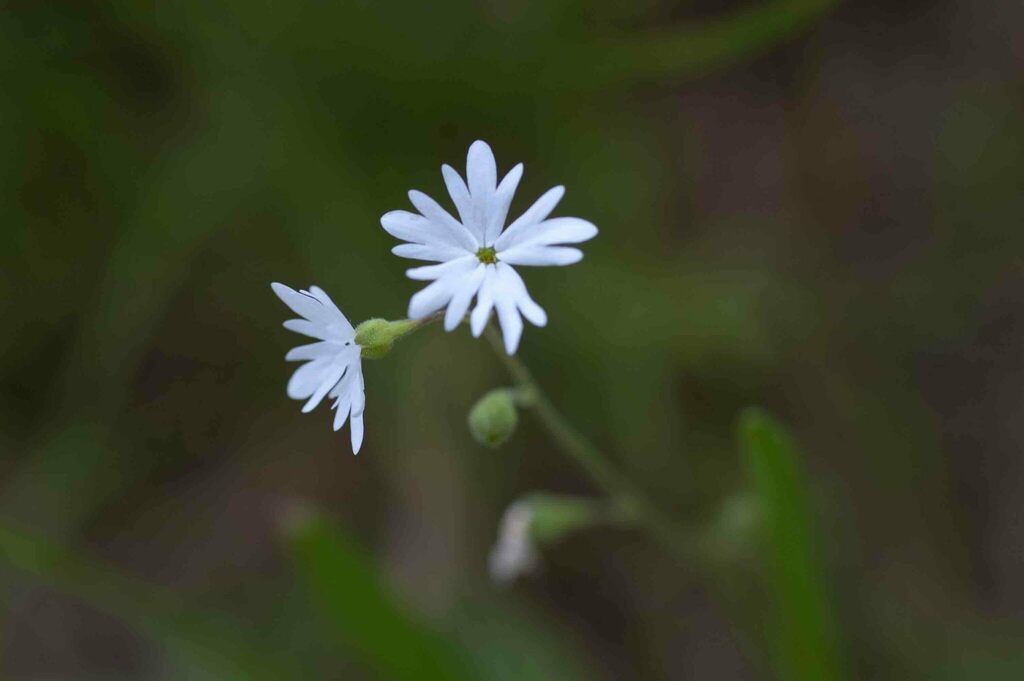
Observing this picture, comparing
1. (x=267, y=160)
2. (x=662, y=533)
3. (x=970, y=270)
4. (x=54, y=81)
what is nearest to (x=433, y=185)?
(x=267, y=160)

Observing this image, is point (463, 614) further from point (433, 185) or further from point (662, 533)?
point (433, 185)

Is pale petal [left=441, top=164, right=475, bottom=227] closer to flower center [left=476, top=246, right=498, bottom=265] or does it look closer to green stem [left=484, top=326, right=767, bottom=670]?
flower center [left=476, top=246, right=498, bottom=265]

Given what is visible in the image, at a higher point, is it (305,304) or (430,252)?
(430,252)

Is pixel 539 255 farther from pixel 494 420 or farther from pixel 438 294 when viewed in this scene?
pixel 494 420

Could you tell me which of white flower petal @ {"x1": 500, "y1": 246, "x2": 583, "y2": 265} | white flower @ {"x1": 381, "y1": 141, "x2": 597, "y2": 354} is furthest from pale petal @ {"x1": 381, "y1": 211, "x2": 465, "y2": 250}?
white flower petal @ {"x1": 500, "y1": 246, "x2": 583, "y2": 265}

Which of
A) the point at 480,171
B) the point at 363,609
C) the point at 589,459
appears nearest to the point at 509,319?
the point at 480,171

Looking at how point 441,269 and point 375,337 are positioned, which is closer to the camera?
point 441,269
